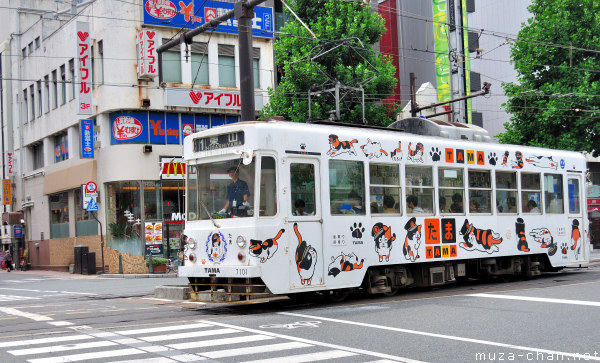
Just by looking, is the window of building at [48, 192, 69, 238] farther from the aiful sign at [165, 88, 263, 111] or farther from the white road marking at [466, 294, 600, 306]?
the white road marking at [466, 294, 600, 306]

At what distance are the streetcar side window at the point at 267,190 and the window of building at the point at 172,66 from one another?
2200 centimetres

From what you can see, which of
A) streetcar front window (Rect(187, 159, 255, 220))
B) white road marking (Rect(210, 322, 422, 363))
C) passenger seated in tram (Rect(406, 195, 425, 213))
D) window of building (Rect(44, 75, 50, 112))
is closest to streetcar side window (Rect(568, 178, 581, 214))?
passenger seated in tram (Rect(406, 195, 425, 213))

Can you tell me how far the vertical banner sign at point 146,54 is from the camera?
3175 centimetres

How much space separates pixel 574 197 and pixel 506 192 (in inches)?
139

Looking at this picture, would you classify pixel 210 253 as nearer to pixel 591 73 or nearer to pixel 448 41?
pixel 591 73

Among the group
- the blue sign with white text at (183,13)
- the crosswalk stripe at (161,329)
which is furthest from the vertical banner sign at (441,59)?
the crosswalk stripe at (161,329)

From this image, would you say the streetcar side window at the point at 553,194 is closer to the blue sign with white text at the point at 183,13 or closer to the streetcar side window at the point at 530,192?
the streetcar side window at the point at 530,192

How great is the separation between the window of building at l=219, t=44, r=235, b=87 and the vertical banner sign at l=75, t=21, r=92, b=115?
6.30 metres

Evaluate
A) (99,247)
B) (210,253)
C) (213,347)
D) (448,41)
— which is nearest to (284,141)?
(210,253)

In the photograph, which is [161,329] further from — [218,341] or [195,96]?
[195,96]

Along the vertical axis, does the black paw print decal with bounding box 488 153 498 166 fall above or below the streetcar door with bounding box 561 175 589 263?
above

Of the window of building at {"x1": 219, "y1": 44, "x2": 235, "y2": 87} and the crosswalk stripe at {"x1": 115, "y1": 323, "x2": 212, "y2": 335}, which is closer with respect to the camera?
the crosswalk stripe at {"x1": 115, "y1": 323, "x2": 212, "y2": 335}

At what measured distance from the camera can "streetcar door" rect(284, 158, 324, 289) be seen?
12203 mm

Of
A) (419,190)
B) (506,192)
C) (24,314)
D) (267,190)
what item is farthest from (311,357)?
(506,192)
